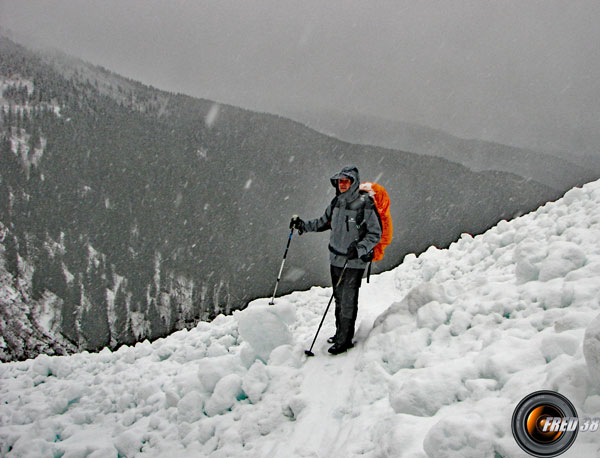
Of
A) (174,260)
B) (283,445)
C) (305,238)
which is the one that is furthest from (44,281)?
(283,445)

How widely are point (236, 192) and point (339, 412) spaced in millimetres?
170897

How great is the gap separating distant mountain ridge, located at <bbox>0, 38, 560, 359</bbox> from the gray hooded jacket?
86.7 meters

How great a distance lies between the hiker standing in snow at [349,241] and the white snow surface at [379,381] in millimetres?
428

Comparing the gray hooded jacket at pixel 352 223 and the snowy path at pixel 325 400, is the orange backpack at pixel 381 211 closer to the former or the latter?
the gray hooded jacket at pixel 352 223

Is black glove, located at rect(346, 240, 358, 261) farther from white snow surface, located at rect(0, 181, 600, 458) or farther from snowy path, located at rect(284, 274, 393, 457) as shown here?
snowy path, located at rect(284, 274, 393, 457)

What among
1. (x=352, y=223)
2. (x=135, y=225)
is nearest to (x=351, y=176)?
(x=352, y=223)

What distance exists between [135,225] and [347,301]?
143496 mm

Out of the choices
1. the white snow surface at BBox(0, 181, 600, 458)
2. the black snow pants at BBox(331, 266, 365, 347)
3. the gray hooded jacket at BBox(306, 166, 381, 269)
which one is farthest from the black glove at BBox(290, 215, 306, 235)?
the white snow surface at BBox(0, 181, 600, 458)

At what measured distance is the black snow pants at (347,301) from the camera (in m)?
5.10

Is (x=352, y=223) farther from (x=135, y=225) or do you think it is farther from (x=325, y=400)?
(x=135, y=225)

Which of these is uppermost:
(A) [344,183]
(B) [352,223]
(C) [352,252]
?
(A) [344,183]
